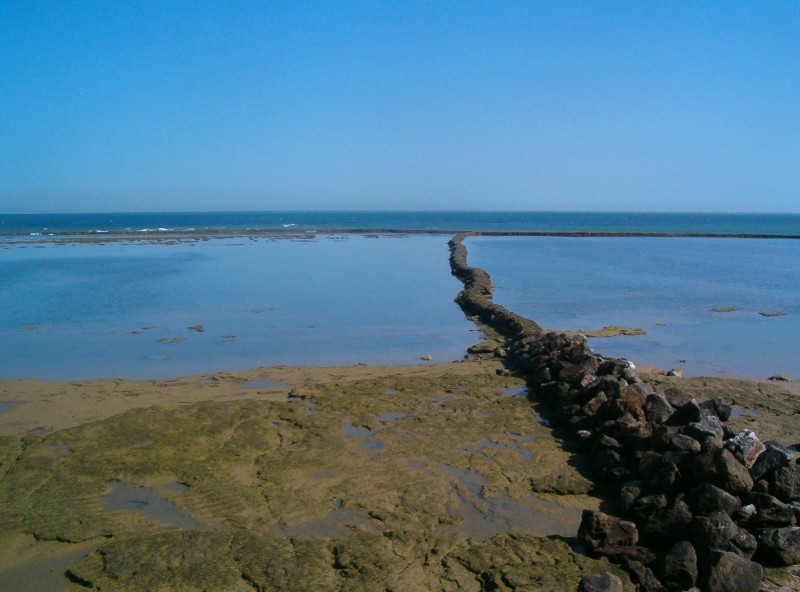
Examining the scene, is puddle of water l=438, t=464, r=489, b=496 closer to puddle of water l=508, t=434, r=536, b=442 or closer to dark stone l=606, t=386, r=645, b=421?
puddle of water l=508, t=434, r=536, b=442

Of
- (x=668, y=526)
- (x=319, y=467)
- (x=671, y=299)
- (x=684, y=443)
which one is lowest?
(x=319, y=467)

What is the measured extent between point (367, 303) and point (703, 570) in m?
16.2

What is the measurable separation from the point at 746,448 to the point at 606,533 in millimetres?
2141

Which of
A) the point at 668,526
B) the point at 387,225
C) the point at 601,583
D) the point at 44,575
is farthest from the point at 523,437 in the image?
the point at 387,225

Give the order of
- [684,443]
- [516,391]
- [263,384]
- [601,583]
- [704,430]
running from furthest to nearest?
[263,384]
[516,391]
[704,430]
[684,443]
[601,583]

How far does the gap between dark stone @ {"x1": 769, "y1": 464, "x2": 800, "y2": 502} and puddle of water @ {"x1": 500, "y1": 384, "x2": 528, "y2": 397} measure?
480 cm

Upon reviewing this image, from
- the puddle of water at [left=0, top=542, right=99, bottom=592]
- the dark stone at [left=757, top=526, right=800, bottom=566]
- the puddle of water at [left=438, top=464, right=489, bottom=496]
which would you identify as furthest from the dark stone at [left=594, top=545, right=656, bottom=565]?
the puddle of water at [left=0, top=542, right=99, bottom=592]

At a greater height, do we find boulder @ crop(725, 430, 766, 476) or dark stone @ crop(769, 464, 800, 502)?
boulder @ crop(725, 430, 766, 476)

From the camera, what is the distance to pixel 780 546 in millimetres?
5758

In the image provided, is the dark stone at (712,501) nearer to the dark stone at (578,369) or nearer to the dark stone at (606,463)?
the dark stone at (606,463)

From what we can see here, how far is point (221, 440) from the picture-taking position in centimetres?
870

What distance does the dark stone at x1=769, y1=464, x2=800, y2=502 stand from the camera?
655 centimetres

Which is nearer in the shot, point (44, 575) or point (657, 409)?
point (44, 575)

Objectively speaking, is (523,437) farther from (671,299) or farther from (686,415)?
(671,299)
